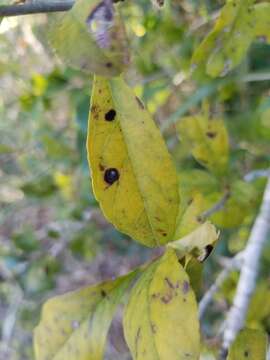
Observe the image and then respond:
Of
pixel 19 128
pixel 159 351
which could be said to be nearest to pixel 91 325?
pixel 159 351

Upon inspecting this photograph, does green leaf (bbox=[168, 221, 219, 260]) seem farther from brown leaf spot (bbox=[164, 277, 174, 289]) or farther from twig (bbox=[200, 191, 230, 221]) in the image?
twig (bbox=[200, 191, 230, 221])

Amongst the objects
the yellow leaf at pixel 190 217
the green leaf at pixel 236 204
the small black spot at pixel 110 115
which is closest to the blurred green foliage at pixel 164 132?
the green leaf at pixel 236 204

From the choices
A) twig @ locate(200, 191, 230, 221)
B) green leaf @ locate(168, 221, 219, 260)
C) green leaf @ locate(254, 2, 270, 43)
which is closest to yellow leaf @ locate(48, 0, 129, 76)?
green leaf @ locate(168, 221, 219, 260)

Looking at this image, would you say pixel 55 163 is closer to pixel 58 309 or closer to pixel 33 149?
pixel 33 149

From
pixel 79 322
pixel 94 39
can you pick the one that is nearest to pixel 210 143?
pixel 79 322

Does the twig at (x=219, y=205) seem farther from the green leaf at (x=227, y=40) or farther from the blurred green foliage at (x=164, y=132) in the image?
the green leaf at (x=227, y=40)

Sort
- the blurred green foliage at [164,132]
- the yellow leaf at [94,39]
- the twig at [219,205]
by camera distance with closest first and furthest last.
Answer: the yellow leaf at [94,39], the twig at [219,205], the blurred green foliage at [164,132]
